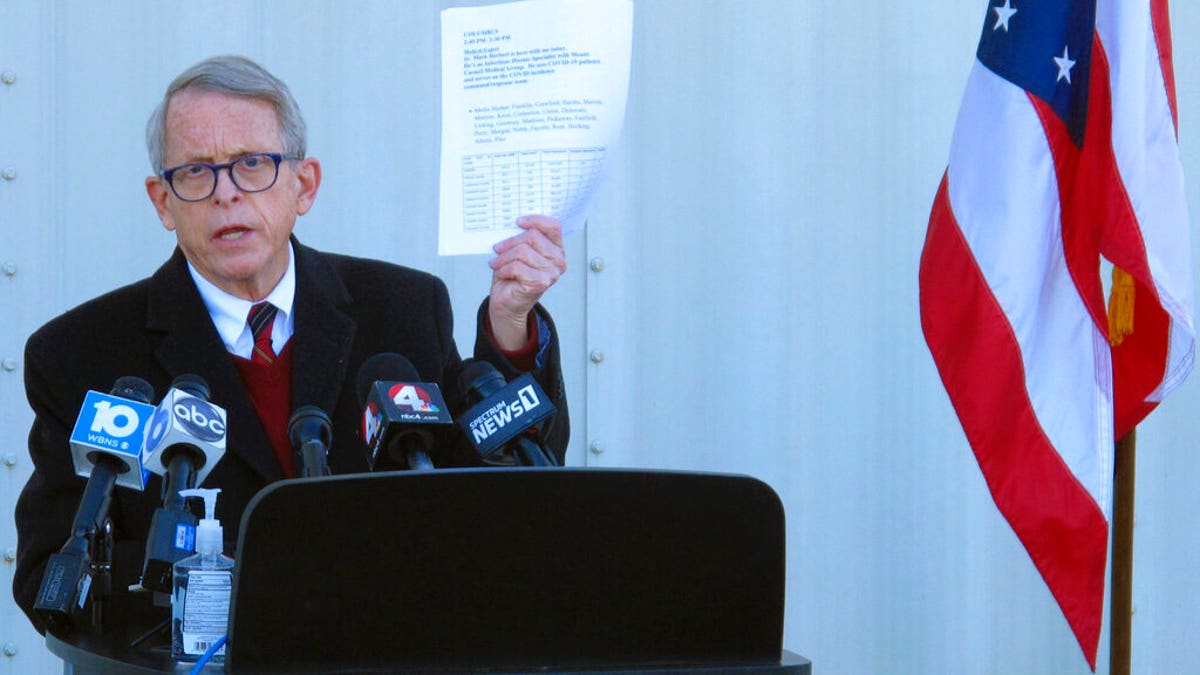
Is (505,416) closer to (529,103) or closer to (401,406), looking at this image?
(401,406)

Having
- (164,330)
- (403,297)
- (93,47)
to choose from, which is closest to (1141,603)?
(403,297)

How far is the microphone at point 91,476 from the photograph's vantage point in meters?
1.68

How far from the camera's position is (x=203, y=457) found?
1.77 metres

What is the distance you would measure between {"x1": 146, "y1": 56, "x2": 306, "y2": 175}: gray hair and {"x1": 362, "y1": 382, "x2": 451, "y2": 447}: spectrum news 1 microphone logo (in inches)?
35.7

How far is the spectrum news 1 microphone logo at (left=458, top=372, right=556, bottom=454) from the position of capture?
1.88 m

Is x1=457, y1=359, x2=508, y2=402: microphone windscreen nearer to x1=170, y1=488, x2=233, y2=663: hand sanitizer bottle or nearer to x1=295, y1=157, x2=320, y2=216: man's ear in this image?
x1=170, y1=488, x2=233, y2=663: hand sanitizer bottle

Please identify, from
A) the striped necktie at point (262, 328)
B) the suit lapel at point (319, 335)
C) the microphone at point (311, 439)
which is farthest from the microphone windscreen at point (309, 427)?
the striped necktie at point (262, 328)

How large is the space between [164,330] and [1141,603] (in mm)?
2843

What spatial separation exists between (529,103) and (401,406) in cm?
51

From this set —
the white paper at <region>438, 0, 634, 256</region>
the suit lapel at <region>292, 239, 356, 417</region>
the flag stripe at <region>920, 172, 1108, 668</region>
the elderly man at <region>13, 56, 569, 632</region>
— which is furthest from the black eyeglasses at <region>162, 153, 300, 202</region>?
the flag stripe at <region>920, 172, 1108, 668</region>

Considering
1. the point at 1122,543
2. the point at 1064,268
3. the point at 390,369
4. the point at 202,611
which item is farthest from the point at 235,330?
the point at 1122,543

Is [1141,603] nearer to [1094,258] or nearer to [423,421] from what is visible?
[1094,258]

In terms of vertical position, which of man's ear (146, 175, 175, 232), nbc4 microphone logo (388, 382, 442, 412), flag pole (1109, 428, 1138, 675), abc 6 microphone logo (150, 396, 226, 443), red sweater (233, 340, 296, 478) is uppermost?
man's ear (146, 175, 175, 232)

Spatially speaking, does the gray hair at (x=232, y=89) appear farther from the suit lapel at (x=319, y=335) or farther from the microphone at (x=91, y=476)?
the microphone at (x=91, y=476)
